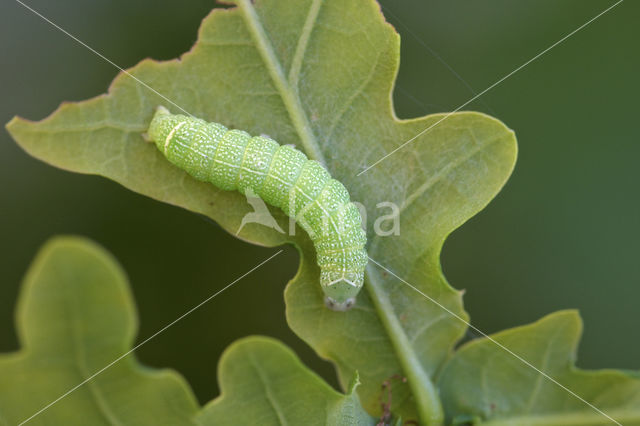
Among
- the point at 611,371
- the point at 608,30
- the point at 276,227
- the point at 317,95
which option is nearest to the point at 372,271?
the point at 276,227

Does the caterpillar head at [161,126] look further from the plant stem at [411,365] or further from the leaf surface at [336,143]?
the plant stem at [411,365]

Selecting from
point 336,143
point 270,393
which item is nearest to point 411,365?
point 270,393

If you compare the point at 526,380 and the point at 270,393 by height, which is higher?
the point at 270,393

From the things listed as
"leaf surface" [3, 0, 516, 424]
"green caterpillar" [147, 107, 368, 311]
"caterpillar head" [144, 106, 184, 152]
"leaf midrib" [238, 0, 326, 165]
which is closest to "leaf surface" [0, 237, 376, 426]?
"leaf surface" [3, 0, 516, 424]

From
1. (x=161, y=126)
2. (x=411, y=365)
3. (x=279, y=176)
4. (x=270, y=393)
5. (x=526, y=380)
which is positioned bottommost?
(x=526, y=380)

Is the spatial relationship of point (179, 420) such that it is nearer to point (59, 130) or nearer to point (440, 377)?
point (440, 377)

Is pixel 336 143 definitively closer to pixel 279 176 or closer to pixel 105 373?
pixel 279 176

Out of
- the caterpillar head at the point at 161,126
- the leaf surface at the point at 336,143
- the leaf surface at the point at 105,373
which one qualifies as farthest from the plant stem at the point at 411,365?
the caterpillar head at the point at 161,126
